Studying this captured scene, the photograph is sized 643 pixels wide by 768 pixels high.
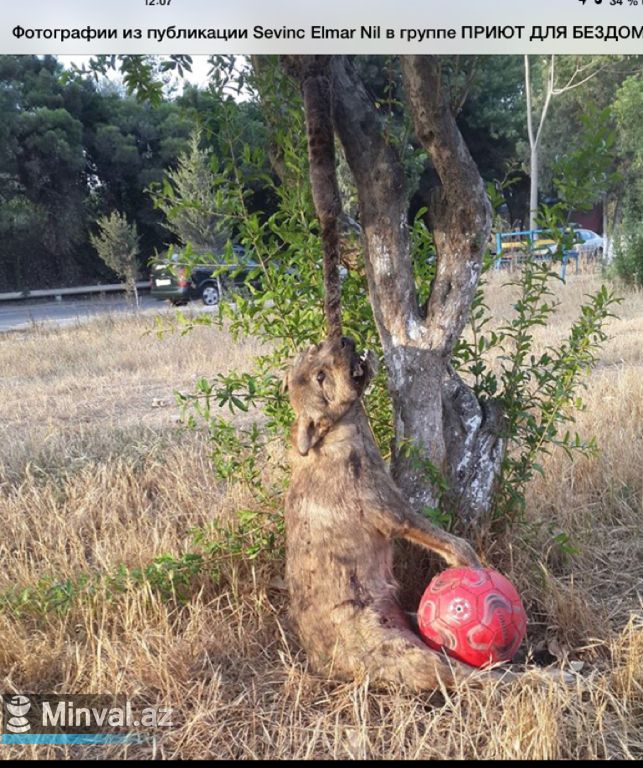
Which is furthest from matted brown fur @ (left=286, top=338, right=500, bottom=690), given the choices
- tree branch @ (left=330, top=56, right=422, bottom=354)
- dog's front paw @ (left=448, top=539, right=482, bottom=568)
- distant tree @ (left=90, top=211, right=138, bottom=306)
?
distant tree @ (left=90, top=211, right=138, bottom=306)

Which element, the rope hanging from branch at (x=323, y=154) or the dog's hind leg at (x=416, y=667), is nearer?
the dog's hind leg at (x=416, y=667)

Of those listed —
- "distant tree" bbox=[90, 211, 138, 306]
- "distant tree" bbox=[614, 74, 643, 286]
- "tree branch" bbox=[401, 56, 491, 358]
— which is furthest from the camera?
"distant tree" bbox=[90, 211, 138, 306]

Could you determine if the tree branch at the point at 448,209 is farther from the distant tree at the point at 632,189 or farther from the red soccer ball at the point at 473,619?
the distant tree at the point at 632,189

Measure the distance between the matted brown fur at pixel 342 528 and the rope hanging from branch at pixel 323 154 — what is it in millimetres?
231

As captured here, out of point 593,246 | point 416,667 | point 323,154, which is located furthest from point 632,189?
point 416,667

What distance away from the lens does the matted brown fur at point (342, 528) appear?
2338 mm

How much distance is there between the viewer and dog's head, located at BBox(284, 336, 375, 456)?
2398mm

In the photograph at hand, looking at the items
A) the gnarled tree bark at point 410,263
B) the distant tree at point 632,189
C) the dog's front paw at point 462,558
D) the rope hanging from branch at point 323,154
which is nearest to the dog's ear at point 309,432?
the rope hanging from branch at point 323,154

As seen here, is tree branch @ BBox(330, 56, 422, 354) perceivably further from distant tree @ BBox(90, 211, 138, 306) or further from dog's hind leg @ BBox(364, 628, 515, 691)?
distant tree @ BBox(90, 211, 138, 306)

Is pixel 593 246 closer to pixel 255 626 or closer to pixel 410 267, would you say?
pixel 410 267

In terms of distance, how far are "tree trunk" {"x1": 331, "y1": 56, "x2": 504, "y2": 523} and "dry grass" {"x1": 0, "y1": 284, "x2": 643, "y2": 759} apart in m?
0.60

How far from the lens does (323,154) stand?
237cm

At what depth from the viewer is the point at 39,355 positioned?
9391 mm

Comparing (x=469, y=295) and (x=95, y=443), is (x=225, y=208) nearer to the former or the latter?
(x=469, y=295)
